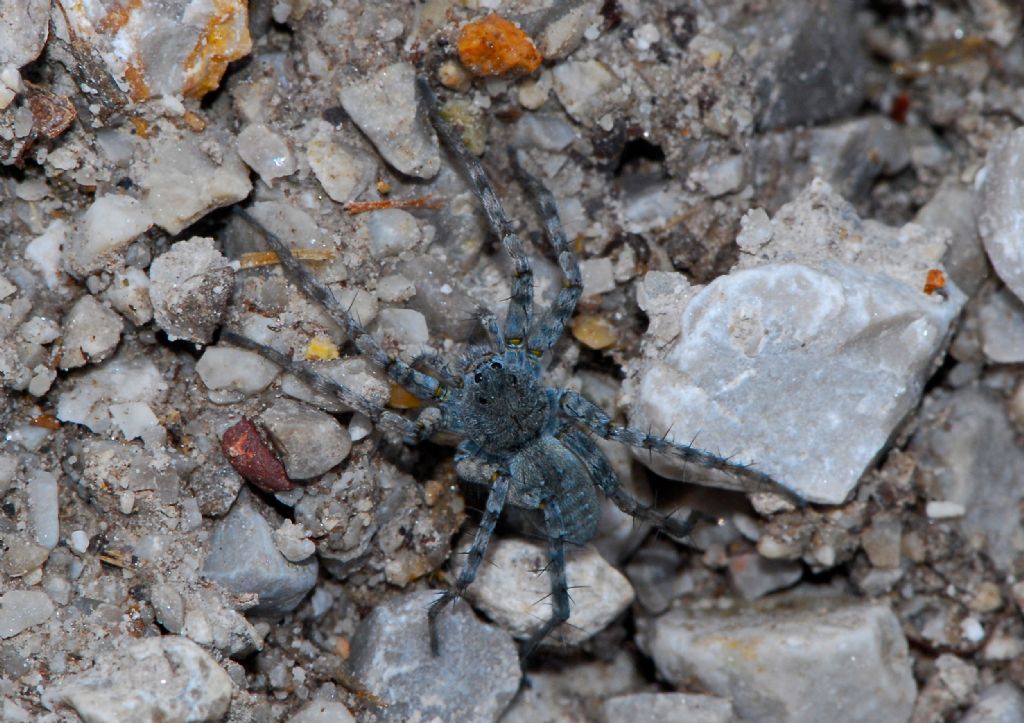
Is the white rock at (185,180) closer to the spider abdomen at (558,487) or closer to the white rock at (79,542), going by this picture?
the white rock at (79,542)

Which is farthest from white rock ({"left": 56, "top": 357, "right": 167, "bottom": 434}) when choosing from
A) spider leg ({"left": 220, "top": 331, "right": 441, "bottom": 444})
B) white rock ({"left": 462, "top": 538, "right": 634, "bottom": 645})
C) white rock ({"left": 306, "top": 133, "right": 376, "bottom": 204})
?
white rock ({"left": 462, "top": 538, "right": 634, "bottom": 645})

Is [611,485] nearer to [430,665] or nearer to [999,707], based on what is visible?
[430,665]

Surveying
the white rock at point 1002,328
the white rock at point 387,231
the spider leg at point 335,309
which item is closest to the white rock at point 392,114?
the white rock at point 387,231

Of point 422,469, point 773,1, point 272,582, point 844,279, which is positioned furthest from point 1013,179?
point 272,582

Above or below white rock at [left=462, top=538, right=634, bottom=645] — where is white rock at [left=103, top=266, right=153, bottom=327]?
above

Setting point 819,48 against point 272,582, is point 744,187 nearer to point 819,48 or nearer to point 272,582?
point 819,48

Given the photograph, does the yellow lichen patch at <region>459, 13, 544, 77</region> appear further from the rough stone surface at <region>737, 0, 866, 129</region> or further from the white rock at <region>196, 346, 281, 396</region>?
the white rock at <region>196, 346, 281, 396</region>

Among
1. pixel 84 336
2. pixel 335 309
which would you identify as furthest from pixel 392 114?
pixel 84 336
